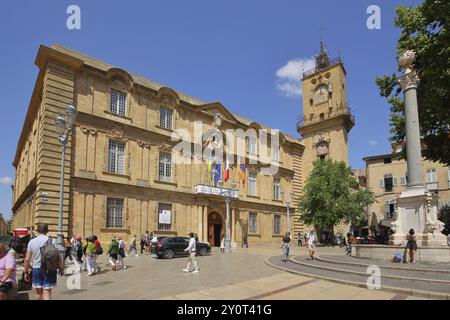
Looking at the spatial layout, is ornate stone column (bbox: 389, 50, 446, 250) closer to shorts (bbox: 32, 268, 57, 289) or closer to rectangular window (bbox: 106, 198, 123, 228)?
shorts (bbox: 32, 268, 57, 289)

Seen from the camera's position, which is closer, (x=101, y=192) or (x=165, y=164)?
(x=101, y=192)

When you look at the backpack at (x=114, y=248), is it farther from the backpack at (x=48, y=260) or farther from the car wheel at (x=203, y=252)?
the car wheel at (x=203, y=252)

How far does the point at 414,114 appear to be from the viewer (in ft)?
54.3

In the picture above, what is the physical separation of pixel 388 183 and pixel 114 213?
35.7 meters

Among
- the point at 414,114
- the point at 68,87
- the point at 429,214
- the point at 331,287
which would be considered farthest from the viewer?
the point at 68,87

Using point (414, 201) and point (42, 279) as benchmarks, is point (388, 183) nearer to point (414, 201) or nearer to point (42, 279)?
point (414, 201)

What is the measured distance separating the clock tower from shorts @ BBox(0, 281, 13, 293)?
4250cm

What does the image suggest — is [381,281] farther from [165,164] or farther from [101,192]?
[165,164]

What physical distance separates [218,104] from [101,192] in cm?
1533

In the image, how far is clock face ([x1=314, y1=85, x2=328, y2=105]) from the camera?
50328 millimetres

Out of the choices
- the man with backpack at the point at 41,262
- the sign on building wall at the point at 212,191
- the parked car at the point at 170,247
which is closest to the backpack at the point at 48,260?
the man with backpack at the point at 41,262

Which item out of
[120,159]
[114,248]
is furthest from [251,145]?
[114,248]
